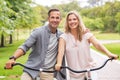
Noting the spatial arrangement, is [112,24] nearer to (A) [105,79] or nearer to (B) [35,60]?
(A) [105,79]

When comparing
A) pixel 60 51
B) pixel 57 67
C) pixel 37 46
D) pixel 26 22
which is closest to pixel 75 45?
pixel 60 51

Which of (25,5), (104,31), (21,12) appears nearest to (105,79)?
(21,12)

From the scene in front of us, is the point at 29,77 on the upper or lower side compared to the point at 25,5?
lower

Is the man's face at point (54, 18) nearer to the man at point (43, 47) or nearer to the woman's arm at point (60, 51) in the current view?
the man at point (43, 47)

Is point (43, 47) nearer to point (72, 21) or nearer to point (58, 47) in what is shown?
point (58, 47)

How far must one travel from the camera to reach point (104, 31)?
98500mm

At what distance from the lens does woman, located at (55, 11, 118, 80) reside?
525cm

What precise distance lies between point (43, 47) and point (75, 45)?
463 mm

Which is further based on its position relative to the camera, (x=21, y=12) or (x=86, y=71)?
(x=21, y=12)

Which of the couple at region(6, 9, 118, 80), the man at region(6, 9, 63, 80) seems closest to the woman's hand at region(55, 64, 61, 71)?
the couple at region(6, 9, 118, 80)

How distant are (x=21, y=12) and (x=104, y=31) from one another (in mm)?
62009

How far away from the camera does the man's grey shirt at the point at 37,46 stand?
5.48m

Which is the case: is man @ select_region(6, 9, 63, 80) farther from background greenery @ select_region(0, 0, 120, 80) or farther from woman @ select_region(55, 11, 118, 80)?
background greenery @ select_region(0, 0, 120, 80)

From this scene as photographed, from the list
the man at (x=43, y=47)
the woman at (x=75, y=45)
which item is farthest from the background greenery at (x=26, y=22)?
the woman at (x=75, y=45)
